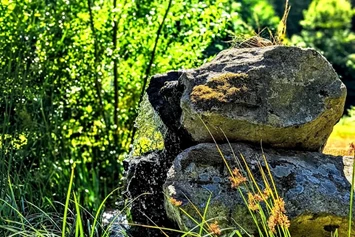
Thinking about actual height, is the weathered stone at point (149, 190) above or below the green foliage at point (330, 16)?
above

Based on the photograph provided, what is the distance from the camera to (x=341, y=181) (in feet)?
11.4

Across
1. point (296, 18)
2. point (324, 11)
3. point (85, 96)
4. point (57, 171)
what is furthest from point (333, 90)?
point (296, 18)

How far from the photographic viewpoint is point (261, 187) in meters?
3.45

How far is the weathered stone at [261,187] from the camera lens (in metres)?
3.35

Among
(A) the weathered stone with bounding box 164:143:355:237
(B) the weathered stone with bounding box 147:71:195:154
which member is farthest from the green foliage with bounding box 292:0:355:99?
(A) the weathered stone with bounding box 164:143:355:237

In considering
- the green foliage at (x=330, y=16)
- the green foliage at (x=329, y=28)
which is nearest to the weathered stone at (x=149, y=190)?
the green foliage at (x=329, y=28)

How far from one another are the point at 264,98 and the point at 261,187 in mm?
465

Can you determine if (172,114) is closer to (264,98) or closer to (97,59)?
(264,98)

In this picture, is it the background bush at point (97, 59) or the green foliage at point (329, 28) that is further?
the green foliage at point (329, 28)

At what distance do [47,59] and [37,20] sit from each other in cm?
48

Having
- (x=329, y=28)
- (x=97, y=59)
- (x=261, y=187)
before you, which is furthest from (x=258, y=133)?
(x=329, y=28)

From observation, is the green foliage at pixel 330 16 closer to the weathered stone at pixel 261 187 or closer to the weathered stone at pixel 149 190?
the weathered stone at pixel 149 190

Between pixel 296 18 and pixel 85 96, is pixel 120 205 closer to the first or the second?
pixel 85 96

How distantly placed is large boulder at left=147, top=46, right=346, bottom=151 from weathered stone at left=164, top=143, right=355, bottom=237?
0.37 ft
